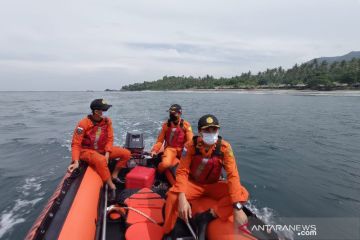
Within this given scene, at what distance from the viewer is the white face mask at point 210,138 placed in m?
3.01

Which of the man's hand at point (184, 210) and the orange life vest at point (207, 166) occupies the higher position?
the orange life vest at point (207, 166)

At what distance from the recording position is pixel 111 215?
3.44 metres

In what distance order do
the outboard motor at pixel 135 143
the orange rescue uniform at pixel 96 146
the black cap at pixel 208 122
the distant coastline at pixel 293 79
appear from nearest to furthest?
the black cap at pixel 208 122
the orange rescue uniform at pixel 96 146
the outboard motor at pixel 135 143
the distant coastline at pixel 293 79

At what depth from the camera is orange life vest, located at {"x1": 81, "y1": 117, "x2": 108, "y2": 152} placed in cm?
450

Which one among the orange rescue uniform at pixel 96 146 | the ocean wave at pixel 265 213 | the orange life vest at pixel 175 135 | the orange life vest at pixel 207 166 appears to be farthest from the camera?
the orange life vest at pixel 175 135

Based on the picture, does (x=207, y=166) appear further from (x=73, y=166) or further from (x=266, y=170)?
(x=266, y=170)

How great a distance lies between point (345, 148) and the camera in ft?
31.9

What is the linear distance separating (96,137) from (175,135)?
1.46 m

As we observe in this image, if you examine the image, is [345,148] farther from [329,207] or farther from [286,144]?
[329,207]

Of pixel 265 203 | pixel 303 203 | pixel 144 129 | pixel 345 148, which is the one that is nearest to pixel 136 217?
pixel 265 203

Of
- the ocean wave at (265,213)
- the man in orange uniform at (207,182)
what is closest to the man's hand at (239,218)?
the man in orange uniform at (207,182)

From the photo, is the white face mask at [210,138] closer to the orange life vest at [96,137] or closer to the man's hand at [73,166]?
the man's hand at [73,166]

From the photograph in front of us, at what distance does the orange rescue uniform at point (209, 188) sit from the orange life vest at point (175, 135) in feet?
6.20

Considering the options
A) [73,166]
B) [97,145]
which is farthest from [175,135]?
[73,166]
